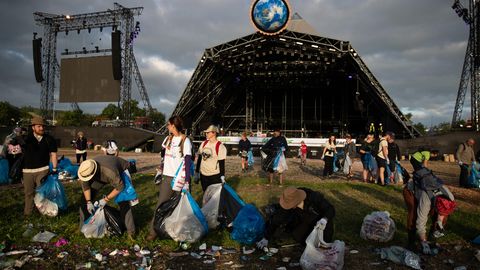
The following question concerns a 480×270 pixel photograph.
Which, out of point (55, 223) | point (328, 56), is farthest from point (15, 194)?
point (328, 56)

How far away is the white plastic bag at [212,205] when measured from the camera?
16.4 feet

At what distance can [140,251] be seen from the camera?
416 centimetres

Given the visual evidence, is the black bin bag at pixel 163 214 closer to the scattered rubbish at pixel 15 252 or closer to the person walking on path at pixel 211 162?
the person walking on path at pixel 211 162

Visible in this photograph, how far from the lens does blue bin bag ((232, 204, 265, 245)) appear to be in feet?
14.6

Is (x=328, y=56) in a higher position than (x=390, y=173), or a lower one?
higher

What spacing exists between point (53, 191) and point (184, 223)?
2881 millimetres

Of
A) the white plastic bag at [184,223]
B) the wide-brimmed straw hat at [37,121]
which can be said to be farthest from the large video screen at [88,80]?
the white plastic bag at [184,223]

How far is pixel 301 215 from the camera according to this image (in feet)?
13.6

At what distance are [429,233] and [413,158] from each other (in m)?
1.14

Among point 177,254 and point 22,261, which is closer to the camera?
point 22,261

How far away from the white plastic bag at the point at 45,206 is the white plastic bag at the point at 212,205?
268cm

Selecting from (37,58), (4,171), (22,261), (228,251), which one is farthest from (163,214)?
(37,58)

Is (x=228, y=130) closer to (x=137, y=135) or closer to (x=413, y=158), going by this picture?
(x=137, y=135)

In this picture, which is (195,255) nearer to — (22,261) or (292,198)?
(292,198)
